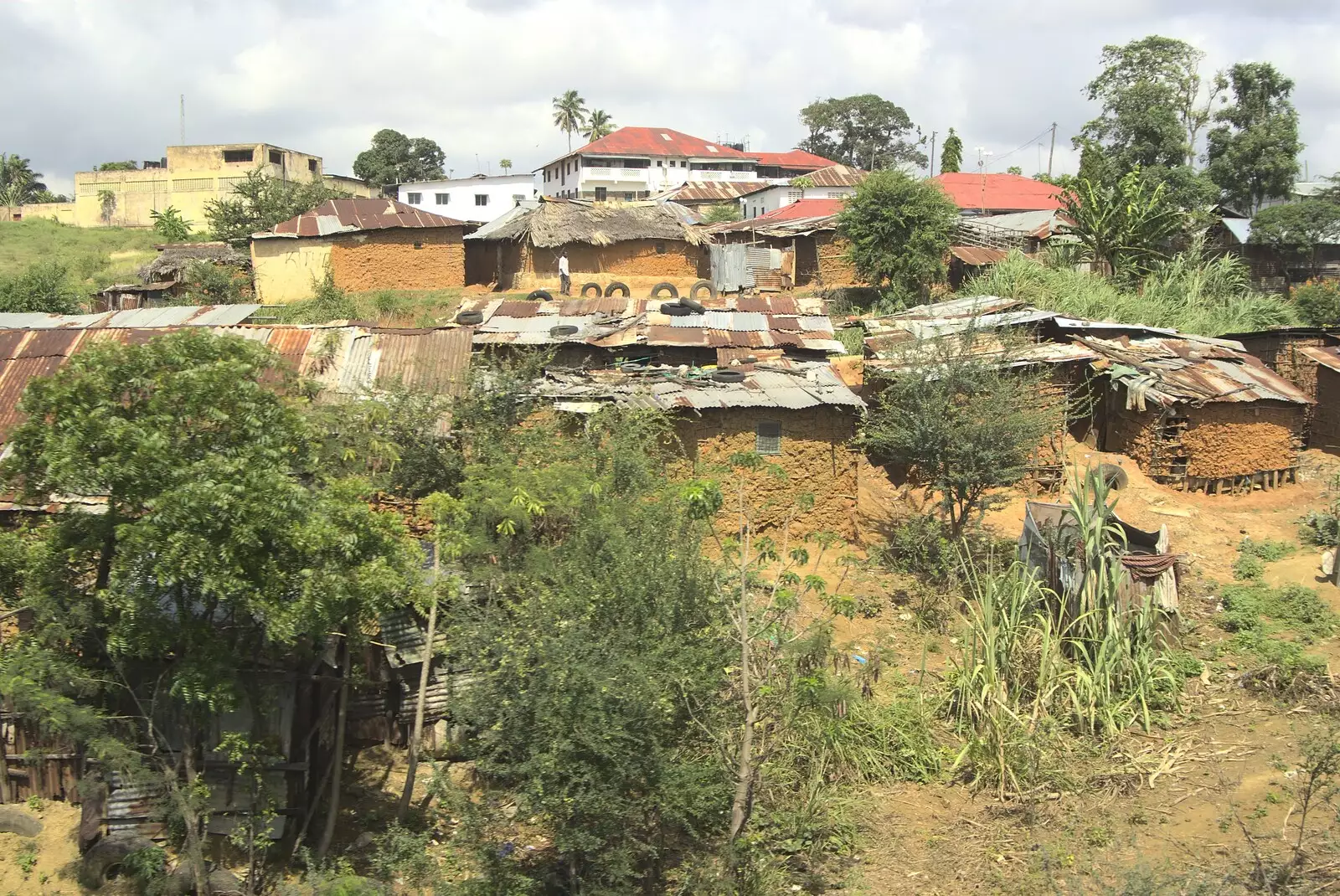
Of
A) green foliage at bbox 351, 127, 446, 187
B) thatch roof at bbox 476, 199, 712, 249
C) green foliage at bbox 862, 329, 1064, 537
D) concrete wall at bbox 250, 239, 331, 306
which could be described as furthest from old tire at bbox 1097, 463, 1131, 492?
green foliage at bbox 351, 127, 446, 187

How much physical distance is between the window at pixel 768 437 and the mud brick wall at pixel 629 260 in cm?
1303

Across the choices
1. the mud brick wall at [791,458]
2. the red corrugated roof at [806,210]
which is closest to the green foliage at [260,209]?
the red corrugated roof at [806,210]

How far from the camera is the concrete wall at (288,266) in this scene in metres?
24.2

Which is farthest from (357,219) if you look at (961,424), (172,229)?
(961,424)

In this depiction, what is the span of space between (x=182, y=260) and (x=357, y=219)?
527cm

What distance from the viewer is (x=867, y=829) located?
8.34 metres

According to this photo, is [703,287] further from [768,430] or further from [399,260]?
[768,430]

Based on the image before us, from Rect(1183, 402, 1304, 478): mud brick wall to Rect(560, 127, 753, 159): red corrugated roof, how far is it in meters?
40.6

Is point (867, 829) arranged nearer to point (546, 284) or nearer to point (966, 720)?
point (966, 720)

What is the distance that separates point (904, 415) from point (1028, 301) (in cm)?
794

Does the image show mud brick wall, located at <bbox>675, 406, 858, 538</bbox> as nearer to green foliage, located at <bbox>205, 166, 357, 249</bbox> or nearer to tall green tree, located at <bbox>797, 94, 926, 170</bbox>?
green foliage, located at <bbox>205, 166, 357, 249</bbox>

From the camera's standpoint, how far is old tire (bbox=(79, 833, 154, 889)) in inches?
294

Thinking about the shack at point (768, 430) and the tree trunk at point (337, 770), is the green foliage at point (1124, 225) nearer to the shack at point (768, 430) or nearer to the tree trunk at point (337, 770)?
the shack at point (768, 430)

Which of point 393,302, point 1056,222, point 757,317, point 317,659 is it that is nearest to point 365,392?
point 317,659
